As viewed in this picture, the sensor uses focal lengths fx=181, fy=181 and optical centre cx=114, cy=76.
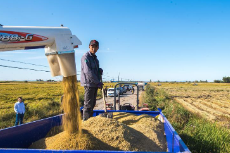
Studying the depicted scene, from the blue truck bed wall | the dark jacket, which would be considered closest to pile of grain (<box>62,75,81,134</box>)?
the blue truck bed wall

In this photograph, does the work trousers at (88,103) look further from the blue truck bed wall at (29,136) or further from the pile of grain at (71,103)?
the pile of grain at (71,103)

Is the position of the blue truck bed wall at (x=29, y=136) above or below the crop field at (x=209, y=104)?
above

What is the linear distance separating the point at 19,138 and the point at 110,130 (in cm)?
126

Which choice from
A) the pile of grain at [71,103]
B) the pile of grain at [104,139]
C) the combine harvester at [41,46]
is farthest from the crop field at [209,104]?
the combine harvester at [41,46]

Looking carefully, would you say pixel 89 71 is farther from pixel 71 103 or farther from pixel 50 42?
pixel 50 42

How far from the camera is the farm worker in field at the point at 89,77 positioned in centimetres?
346

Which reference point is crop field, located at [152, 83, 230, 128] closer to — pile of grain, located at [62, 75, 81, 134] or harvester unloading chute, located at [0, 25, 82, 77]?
pile of grain, located at [62, 75, 81, 134]

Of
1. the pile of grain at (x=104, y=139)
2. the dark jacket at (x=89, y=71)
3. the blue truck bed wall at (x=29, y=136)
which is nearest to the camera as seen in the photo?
the pile of grain at (x=104, y=139)

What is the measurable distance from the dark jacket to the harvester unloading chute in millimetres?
1042

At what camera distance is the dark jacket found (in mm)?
3448

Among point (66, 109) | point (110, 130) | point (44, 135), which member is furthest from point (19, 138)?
point (110, 130)

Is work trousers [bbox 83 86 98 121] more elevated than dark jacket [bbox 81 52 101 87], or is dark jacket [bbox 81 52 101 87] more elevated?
dark jacket [bbox 81 52 101 87]

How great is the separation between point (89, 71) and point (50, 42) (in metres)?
1.31

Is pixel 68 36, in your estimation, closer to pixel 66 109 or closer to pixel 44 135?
pixel 66 109
